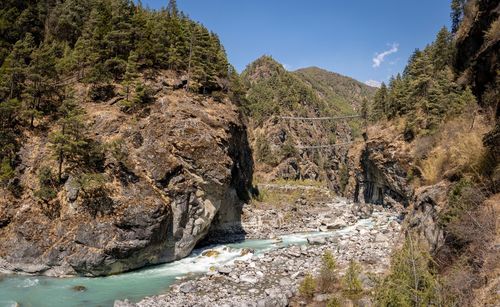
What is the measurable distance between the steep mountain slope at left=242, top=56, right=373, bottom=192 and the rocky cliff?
4526cm

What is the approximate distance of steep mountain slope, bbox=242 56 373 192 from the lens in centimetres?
9338

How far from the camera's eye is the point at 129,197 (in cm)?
2591

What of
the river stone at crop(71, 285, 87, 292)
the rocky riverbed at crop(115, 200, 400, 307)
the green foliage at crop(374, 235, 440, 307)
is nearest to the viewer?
the green foliage at crop(374, 235, 440, 307)

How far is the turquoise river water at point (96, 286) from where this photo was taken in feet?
63.0

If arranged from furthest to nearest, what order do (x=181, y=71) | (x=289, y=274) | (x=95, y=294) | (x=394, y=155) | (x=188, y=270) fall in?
(x=394, y=155), (x=181, y=71), (x=188, y=270), (x=289, y=274), (x=95, y=294)

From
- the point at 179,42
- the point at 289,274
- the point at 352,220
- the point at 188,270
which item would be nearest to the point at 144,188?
the point at 188,270

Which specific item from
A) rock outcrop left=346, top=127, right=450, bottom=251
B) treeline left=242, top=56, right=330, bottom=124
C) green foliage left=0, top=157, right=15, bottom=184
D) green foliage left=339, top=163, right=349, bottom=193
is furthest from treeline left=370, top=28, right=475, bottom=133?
green foliage left=339, top=163, right=349, bottom=193

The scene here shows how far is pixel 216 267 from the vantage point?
1032 inches

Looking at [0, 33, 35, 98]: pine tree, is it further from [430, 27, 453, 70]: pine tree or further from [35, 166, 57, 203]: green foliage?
[430, 27, 453, 70]: pine tree

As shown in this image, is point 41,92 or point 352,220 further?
point 352,220

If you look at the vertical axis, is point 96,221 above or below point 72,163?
below

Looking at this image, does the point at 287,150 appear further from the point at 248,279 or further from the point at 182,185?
the point at 248,279

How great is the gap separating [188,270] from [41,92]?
1948 cm

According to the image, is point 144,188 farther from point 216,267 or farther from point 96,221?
point 216,267
